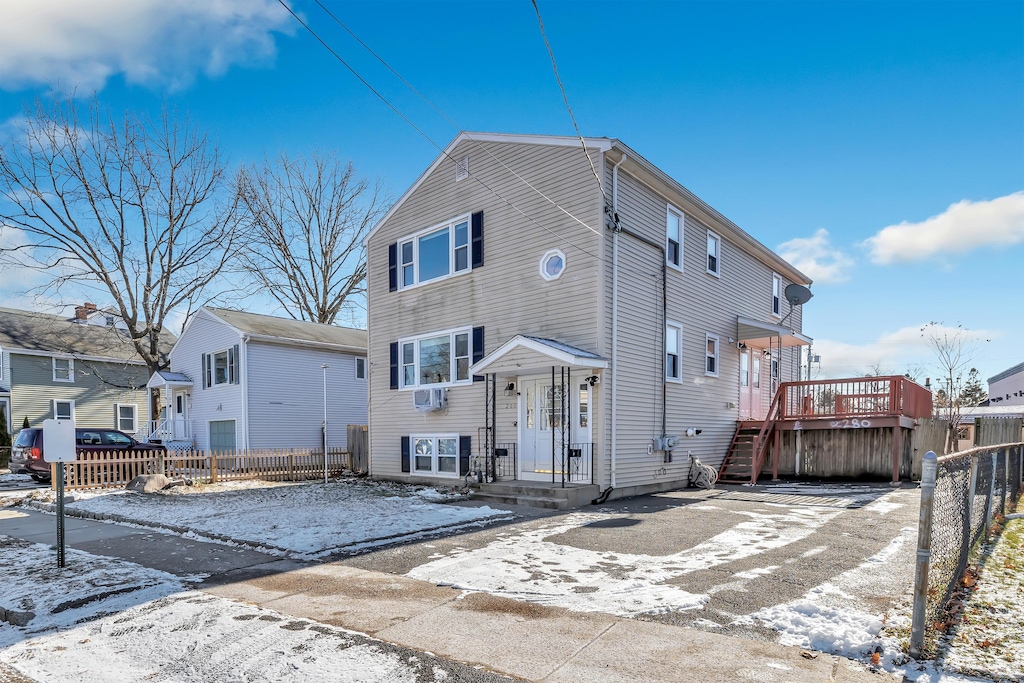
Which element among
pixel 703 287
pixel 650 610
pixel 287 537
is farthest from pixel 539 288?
pixel 650 610

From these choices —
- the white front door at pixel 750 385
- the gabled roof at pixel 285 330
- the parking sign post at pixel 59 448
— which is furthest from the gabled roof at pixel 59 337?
the white front door at pixel 750 385

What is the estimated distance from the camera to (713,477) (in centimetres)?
1427

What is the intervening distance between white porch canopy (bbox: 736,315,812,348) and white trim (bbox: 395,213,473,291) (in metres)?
7.61

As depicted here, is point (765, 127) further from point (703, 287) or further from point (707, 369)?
point (707, 369)

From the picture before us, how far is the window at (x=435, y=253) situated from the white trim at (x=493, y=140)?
1.21m

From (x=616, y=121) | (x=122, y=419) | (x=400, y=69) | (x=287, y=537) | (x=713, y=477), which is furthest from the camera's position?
(x=122, y=419)

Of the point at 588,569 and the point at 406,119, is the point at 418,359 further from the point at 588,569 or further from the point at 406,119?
the point at 588,569

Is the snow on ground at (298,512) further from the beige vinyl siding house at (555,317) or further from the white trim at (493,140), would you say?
the white trim at (493,140)

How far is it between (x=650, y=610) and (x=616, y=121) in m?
10.5

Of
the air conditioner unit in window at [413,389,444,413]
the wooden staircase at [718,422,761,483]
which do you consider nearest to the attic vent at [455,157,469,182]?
the air conditioner unit in window at [413,389,444,413]

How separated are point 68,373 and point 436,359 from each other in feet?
79.7

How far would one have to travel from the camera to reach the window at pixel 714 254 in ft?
52.2

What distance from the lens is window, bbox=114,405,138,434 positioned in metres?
31.3

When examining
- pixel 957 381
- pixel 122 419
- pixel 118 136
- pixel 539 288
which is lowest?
pixel 122 419
